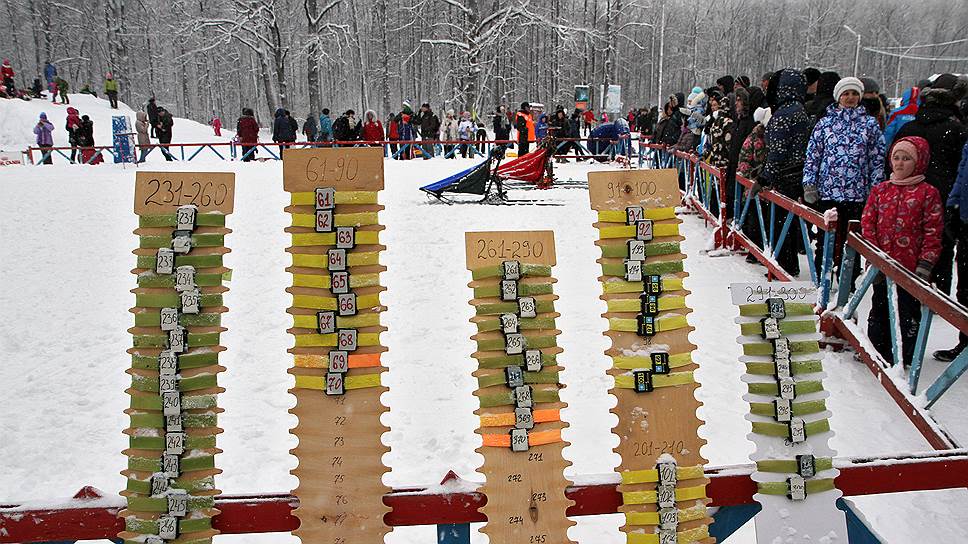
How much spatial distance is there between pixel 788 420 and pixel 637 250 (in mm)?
716

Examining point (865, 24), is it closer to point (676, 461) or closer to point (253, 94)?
point (253, 94)

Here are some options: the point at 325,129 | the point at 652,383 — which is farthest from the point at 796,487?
the point at 325,129

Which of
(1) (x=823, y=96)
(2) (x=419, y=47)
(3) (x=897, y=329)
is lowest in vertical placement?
(3) (x=897, y=329)

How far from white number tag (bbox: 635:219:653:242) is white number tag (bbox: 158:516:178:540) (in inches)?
66.6

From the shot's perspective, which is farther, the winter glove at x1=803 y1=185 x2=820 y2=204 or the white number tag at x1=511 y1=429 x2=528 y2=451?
the winter glove at x1=803 y1=185 x2=820 y2=204

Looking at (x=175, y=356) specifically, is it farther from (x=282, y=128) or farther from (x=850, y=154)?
(x=282, y=128)

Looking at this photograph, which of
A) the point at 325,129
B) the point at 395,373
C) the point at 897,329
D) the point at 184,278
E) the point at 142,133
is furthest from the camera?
the point at 325,129

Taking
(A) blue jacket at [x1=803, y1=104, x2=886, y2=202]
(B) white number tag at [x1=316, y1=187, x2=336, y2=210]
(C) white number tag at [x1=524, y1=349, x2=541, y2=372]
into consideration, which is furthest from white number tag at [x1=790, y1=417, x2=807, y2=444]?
(A) blue jacket at [x1=803, y1=104, x2=886, y2=202]

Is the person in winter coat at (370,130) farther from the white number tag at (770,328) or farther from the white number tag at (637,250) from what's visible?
the white number tag at (770,328)

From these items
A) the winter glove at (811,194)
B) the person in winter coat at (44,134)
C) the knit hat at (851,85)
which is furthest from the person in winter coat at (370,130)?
the knit hat at (851,85)

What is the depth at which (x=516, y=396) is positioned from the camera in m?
2.11

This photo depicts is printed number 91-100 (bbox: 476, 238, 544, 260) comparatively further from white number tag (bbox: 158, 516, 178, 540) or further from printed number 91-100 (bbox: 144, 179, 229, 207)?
white number tag (bbox: 158, 516, 178, 540)

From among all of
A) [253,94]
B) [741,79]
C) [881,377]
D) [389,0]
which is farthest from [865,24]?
[881,377]

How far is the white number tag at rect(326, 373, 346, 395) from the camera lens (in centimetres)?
212
